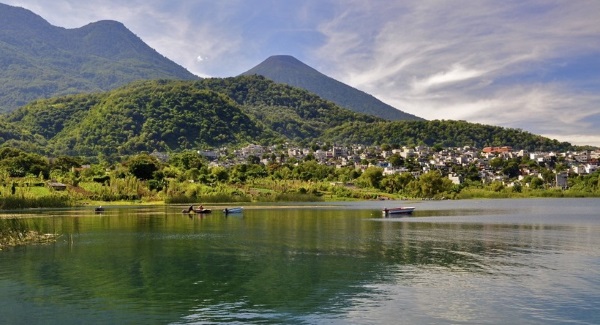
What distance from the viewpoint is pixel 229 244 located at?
4066cm

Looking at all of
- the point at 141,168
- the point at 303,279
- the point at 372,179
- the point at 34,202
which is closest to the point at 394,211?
the point at 303,279

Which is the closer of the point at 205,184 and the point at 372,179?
the point at 205,184

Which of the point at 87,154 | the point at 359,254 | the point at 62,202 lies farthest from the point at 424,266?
the point at 87,154

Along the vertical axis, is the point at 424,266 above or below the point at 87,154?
below

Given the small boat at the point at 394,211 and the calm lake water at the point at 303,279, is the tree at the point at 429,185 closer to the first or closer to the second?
the small boat at the point at 394,211

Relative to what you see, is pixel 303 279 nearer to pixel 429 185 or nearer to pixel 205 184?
pixel 205 184

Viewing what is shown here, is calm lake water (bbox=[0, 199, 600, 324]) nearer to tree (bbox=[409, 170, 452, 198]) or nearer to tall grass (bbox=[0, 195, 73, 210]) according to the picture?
tall grass (bbox=[0, 195, 73, 210])

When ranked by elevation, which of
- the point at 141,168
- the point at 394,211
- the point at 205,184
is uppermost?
the point at 141,168

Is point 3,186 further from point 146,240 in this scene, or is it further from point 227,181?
point 146,240

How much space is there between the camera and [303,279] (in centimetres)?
2664

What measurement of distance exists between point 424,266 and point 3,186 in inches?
3085

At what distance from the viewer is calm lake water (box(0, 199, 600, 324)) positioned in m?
20.3

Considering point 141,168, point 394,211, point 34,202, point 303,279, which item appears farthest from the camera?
point 141,168

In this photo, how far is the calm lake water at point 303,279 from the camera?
66.5ft
